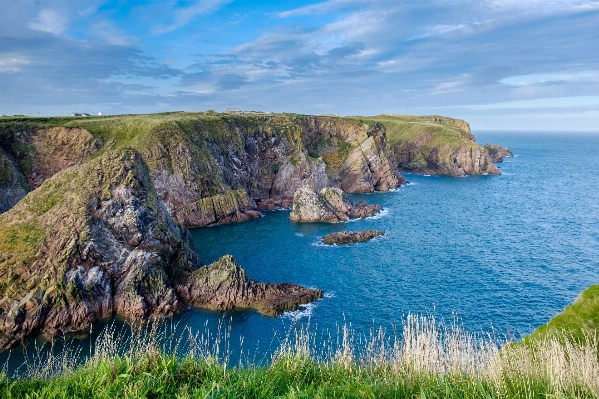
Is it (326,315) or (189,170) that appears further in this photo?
(189,170)

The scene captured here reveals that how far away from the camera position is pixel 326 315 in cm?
4556

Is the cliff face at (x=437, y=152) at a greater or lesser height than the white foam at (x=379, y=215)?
greater

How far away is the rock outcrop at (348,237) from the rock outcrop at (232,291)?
22675 millimetres

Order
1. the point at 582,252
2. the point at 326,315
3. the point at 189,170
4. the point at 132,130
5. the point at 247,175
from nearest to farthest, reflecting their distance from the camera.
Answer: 1. the point at 326,315
2. the point at 582,252
3. the point at 189,170
4. the point at 132,130
5. the point at 247,175

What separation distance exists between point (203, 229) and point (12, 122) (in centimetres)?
5178

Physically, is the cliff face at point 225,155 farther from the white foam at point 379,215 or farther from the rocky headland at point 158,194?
the white foam at point 379,215

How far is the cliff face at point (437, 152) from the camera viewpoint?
15800cm

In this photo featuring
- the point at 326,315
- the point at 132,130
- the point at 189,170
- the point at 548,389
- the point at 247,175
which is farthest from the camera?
the point at 247,175

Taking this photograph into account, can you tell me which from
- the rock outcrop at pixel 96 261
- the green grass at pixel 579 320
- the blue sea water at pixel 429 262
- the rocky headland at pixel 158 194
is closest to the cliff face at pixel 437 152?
the rocky headland at pixel 158 194

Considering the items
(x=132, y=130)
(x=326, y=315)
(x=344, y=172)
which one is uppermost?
(x=132, y=130)

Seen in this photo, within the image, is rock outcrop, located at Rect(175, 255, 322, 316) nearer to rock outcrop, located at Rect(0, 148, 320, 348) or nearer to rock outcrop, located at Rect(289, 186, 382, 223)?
rock outcrop, located at Rect(0, 148, 320, 348)

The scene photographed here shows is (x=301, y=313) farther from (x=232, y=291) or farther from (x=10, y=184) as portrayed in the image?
(x=10, y=184)

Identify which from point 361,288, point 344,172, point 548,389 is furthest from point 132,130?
point 548,389

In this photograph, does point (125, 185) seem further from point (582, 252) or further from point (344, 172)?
point (344, 172)
